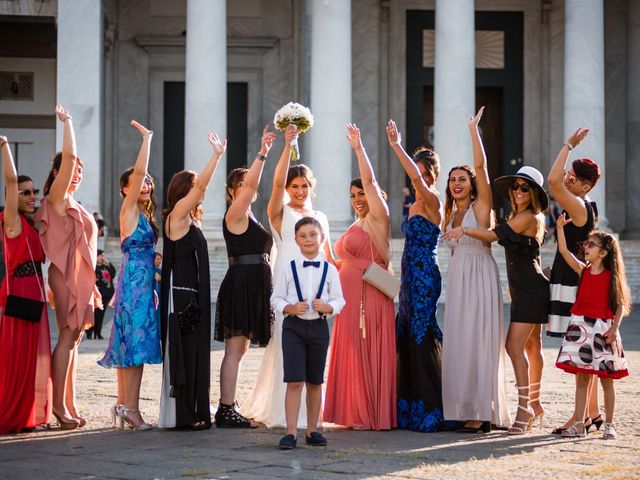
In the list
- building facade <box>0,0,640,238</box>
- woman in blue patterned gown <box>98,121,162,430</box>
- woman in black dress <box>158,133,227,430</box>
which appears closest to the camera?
woman in black dress <box>158,133,227,430</box>

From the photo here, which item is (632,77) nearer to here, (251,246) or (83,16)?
(83,16)

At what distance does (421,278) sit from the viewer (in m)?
11.0

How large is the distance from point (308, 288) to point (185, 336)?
1293mm

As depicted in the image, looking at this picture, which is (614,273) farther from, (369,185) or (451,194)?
(369,185)

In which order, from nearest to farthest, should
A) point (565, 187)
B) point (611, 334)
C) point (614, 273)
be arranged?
point (611, 334)
point (614, 273)
point (565, 187)

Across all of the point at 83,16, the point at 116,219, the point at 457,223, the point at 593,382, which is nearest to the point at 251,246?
the point at 457,223

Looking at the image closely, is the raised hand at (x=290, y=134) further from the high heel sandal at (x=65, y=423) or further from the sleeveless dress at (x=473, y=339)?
the high heel sandal at (x=65, y=423)

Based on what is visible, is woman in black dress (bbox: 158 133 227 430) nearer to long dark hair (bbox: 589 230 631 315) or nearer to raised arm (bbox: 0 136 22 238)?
raised arm (bbox: 0 136 22 238)

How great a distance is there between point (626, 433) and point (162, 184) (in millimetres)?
25041

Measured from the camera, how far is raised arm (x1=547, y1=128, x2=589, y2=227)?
34.6 feet

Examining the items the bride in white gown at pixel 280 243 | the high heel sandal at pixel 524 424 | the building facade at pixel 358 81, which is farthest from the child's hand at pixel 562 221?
the building facade at pixel 358 81

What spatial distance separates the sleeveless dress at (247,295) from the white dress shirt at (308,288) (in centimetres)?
107

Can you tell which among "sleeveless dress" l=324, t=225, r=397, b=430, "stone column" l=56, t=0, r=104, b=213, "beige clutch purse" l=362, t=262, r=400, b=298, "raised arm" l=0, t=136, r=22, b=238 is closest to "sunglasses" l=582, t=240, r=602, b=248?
"beige clutch purse" l=362, t=262, r=400, b=298

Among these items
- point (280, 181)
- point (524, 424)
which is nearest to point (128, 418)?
point (280, 181)
